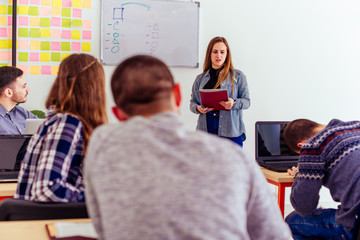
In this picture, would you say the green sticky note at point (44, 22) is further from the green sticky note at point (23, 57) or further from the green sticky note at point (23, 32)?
the green sticky note at point (23, 57)

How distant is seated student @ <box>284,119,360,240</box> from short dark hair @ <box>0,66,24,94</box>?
2071 mm

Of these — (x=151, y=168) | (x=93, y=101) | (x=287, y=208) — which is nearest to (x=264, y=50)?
(x=287, y=208)

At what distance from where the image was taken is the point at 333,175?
1952 millimetres

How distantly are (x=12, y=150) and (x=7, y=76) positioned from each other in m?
1.15

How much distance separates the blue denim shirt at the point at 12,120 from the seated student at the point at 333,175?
196cm

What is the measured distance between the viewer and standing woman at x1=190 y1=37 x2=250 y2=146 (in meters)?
3.92

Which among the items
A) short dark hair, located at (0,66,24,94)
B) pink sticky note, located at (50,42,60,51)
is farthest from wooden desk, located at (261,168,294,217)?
pink sticky note, located at (50,42,60,51)

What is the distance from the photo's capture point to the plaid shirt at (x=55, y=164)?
142 centimetres

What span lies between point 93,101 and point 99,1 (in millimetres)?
2916

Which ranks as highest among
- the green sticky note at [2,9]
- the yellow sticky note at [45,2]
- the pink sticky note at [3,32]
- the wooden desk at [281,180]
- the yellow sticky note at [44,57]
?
the yellow sticky note at [45,2]

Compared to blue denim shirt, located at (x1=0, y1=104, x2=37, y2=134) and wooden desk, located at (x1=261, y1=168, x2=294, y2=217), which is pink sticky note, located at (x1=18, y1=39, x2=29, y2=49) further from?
wooden desk, located at (x1=261, y1=168, x2=294, y2=217)

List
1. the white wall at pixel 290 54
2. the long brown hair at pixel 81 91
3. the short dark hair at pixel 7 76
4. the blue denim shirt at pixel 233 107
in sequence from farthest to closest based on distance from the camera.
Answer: the white wall at pixel 290 54
the blue denim shirt at pixel 233 107
the short dark hair at pixel 7 76
the long brown hair at pixel 81 91

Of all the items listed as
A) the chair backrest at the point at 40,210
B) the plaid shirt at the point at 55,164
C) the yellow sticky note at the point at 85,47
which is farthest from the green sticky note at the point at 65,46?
the chair backrest at the point at 40,210

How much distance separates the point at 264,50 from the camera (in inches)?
190
